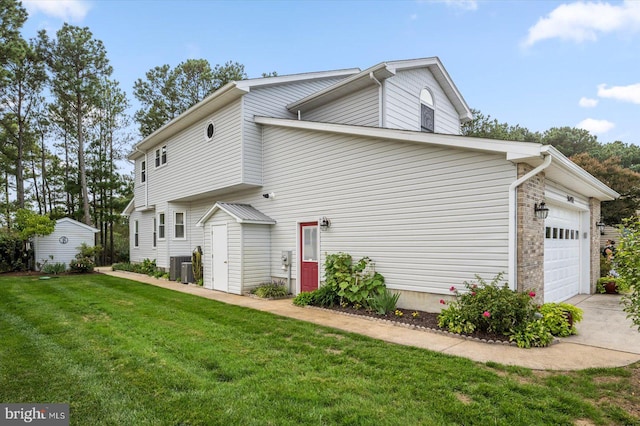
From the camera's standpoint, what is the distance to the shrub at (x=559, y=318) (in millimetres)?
5820

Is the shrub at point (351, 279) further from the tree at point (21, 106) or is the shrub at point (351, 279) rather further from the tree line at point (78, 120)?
the tree at point (21, 106)

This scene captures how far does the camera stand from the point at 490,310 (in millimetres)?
5637

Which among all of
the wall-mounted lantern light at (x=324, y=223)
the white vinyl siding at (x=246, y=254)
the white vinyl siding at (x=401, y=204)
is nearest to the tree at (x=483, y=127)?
the white vinyl siding at (x=401, y=204)

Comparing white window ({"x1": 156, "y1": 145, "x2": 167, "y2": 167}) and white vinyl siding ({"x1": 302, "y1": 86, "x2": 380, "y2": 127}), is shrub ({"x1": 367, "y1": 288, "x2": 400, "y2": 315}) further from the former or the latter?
white window ({"x1": 156, "y1": 145, "x2": 167, "y2": 167})

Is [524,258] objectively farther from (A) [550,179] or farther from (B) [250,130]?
(B) [250,130]

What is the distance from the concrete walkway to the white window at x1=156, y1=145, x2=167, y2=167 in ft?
33.9

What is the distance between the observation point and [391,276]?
7855 mm

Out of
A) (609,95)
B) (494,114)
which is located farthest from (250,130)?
(609,95)

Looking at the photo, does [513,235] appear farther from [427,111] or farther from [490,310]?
[427,111]

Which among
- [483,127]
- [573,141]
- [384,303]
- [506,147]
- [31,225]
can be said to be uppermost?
[573,141]

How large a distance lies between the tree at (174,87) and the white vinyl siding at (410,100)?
1712 cm

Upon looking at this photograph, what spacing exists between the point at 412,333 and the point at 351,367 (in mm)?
2090

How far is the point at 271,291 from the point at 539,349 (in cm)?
662

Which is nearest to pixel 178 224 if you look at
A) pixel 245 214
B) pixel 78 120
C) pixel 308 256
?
pixel 245 214
